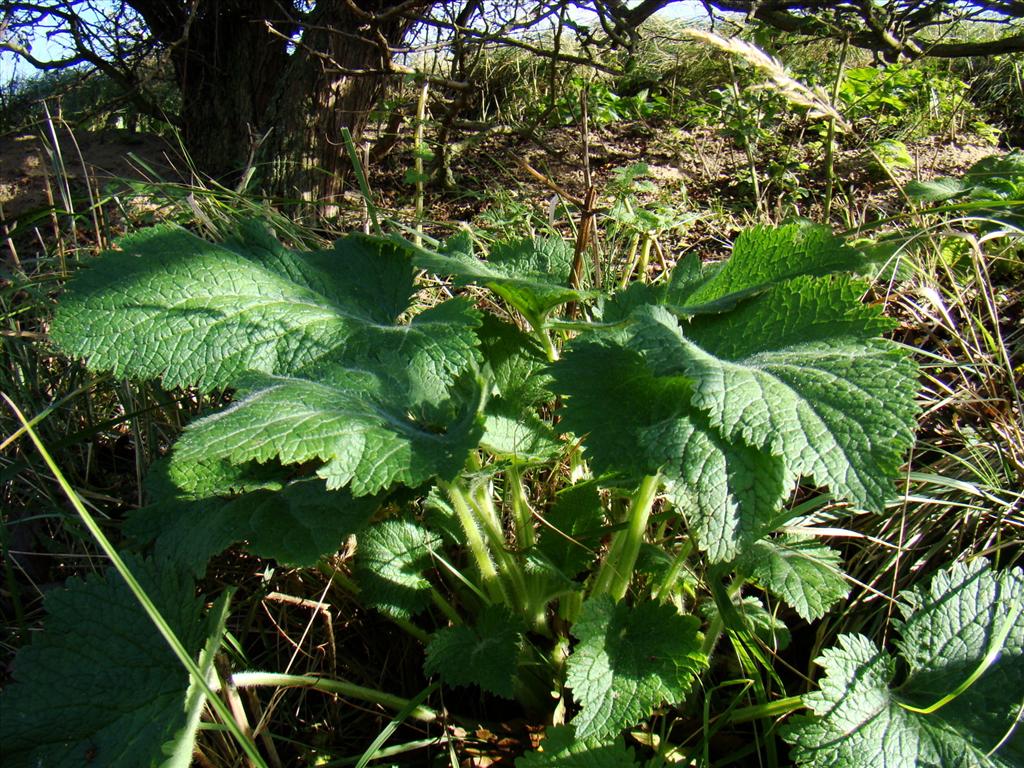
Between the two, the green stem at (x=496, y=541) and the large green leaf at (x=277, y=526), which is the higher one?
the large green leaf at (x=277, y=526)

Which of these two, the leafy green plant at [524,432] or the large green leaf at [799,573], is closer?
the leafy green plant at [524,432]

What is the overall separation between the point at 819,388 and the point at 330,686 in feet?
3.03

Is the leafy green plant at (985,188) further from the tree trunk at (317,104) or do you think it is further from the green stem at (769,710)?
the tree trunk at (317,104)

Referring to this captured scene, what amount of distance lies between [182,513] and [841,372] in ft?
3.55

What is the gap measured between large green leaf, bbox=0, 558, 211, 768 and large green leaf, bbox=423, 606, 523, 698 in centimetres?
38

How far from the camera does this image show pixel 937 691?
123cm

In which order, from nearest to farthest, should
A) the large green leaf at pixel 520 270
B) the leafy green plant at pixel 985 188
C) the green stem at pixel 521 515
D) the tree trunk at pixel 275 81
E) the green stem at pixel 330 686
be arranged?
1. the green stem at pixel 330 686
2. the large green leaf at pixel 520 270
3. the green stem at pixel 521 515
4. the leafy green plant at pixel 985 188
5. the tree trunk at pixel 275 81

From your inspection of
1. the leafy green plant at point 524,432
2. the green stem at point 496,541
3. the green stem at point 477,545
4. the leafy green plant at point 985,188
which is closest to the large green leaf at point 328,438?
the leafy green plant at point 524,432

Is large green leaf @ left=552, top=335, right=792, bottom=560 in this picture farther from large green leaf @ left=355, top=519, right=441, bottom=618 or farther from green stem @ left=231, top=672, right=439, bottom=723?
green stem @ left=231, top=672, right=439, bottom=723

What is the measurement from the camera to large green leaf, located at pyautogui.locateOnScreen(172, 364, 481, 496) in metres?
0.98

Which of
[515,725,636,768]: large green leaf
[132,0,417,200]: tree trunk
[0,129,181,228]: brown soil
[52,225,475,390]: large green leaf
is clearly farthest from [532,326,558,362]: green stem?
[0,129,181,228]: brown soil

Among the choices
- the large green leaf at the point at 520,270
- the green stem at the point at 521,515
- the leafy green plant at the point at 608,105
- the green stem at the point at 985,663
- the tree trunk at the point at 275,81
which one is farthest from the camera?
the leafy green plant at the point at 608,105

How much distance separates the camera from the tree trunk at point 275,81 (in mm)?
3211

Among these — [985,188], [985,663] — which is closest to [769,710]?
[985,663]
